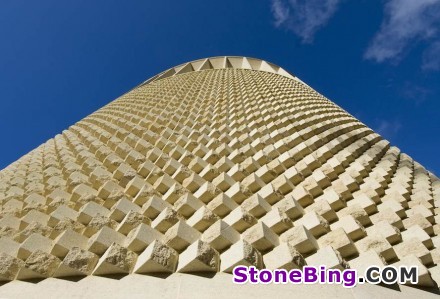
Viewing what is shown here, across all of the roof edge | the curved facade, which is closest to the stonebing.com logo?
the curved facade

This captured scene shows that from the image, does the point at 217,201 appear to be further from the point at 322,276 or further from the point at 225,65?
the point at 225,65

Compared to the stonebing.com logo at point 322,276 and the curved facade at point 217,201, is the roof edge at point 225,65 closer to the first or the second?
the curved facade at point 217,201

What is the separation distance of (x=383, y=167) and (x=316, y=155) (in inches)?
32.1

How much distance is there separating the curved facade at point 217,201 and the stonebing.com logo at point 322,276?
4 centimetres

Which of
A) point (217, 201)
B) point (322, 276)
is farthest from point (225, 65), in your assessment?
point (322, 276)

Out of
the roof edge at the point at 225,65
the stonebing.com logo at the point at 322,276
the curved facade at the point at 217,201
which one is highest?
the roof edge at the point at 225,65

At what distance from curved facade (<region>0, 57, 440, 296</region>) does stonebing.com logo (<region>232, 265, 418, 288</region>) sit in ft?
0.13

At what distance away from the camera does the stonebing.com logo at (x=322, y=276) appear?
164cm

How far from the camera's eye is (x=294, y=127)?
450 cm

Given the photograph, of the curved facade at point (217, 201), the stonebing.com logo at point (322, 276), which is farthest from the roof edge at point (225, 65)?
the stonebing.com logo at point (322, 276)

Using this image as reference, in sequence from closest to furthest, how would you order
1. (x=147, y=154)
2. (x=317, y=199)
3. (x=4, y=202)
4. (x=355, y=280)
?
(x=355, y=280)
(x=317, y=199)
(x=4, y=202)
(x=147, y=154)

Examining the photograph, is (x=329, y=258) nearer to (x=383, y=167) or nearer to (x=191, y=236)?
(x=191, y=236)

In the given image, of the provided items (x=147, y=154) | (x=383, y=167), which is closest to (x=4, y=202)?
(x=147, y=154)

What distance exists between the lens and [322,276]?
1669 millimetres
